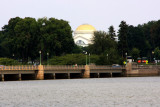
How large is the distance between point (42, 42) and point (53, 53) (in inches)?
310

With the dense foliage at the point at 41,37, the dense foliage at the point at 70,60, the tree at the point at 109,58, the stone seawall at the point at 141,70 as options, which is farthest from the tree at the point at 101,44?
the stone seawall at the point at 141,70

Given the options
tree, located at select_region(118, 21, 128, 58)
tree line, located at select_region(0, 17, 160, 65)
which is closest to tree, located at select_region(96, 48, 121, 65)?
tree line, located at select_region(0, 17, 160, 65)

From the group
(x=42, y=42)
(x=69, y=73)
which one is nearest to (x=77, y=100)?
(x=69, y=73)

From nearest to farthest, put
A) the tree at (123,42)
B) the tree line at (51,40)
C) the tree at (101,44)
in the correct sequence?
the tree line at (51,40), the tree at (101,44), the tree at (123,42)

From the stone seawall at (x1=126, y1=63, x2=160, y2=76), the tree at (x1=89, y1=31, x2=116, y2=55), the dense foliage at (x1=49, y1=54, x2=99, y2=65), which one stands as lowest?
the stone seawall at (x1=126, y1=63, x2=160, y2=76)

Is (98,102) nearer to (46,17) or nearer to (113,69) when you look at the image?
(113,69)

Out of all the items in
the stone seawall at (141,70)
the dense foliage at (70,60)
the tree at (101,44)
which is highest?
the tree at (101,44)

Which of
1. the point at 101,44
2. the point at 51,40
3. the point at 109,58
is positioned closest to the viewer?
the point at 109,58

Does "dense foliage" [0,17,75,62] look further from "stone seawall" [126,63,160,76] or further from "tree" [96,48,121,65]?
"stone seawall" [126,63,160,76]

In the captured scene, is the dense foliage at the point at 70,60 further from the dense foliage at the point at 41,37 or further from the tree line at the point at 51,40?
the dense foliage at the point at 41,37

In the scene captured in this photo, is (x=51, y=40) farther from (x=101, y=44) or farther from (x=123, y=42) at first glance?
(x=123, y=42)

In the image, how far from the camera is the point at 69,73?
13500cm

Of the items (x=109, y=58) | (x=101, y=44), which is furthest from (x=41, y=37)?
(x=109, y=58)

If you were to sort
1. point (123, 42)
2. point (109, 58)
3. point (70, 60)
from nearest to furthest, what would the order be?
point (109, 58) → point (70, 60) → point (123, 42)
